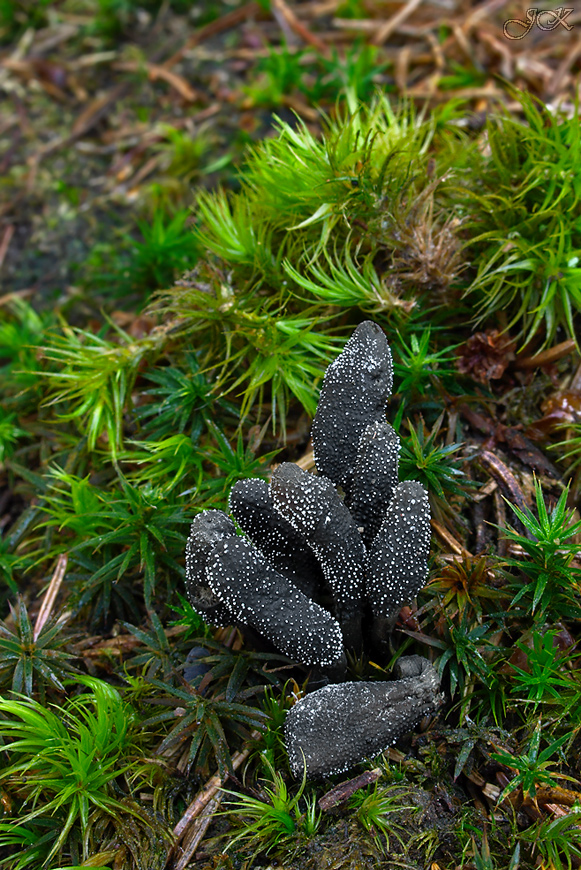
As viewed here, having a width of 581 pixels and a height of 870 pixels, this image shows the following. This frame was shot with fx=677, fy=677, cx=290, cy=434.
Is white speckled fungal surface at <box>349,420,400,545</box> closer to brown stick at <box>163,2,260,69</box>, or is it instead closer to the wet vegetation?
the wet vegetation

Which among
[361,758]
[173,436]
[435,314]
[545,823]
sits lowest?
[545,823]

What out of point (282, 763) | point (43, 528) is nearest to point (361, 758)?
point (282, 763)

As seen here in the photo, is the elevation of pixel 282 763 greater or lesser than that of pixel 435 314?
lesser

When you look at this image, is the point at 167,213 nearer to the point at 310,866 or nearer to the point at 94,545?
the point at 94,545

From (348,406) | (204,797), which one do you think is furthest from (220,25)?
(204,797)

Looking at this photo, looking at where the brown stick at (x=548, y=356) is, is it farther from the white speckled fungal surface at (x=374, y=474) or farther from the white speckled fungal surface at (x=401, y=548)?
the white speckled fungal surface at (x=401, y=548)

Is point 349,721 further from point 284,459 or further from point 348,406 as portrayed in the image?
point 284,459
